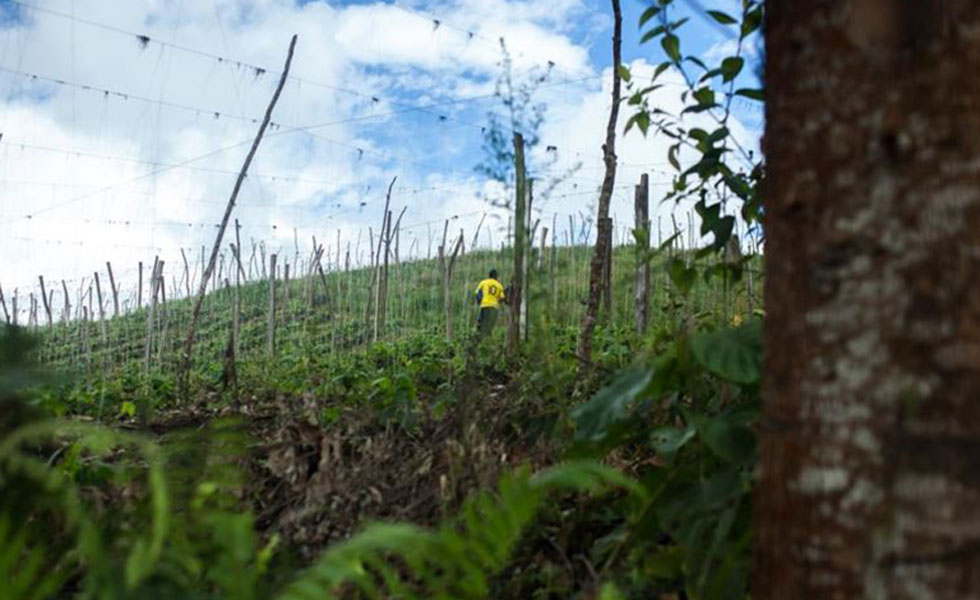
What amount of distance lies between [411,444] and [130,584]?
113 centimetres

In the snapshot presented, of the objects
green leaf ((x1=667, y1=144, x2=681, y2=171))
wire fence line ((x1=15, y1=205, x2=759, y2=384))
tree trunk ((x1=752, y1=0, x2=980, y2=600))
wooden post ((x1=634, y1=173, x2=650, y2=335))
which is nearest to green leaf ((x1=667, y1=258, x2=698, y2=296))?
green leaf ((x1=667, y1=144, x2=681, y2=171))

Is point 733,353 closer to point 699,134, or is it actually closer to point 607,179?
point 699,134

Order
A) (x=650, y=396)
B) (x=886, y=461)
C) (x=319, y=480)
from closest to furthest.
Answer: (x=886, y=461) → (x=650, y=396) → (x=319, y=480)

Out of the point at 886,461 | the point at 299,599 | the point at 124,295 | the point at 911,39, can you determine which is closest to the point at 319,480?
the point at 299,599

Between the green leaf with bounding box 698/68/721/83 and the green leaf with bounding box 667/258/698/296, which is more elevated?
the green leaf with bounding box 698/68/721/83

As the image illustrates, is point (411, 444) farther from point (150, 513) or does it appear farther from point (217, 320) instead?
point (217, 320)

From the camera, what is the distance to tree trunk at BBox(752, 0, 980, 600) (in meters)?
0.78

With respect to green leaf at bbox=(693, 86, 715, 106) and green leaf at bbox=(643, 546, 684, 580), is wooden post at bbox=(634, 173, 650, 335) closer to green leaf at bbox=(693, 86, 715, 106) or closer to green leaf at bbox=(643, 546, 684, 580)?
green leaf at bbox=(693, 86, 715, 106)

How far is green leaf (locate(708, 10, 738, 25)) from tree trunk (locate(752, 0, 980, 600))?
854 mm

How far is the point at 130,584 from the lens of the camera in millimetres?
830

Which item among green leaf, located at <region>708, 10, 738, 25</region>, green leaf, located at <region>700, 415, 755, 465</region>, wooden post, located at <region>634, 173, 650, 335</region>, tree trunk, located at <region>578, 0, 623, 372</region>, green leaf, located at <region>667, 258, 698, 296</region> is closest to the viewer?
green leaf, located at <region>700, 415, 755, 465</region>

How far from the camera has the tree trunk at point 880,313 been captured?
30.9 inches

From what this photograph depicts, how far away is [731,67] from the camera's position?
1.75 m

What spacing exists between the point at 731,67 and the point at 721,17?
108mm
